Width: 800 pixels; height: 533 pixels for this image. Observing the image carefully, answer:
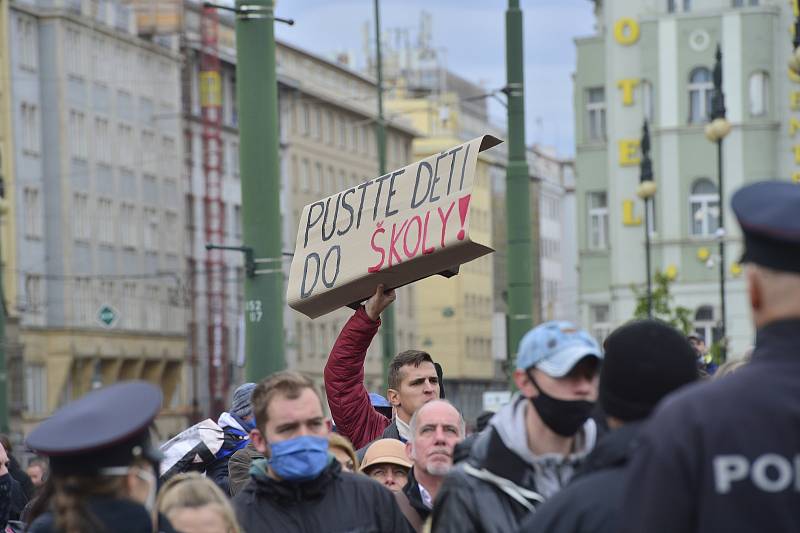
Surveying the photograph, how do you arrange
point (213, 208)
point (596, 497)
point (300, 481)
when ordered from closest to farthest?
point (596, 497) → point (300, 481) → point (213, 208)

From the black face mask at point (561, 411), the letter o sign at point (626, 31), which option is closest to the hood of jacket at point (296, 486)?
the black face mask at point (561, 411)

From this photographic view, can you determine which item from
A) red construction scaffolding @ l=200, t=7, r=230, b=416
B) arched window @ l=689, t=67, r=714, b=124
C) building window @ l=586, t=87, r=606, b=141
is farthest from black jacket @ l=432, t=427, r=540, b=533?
red construction scaffolding @ l=200, t=7, r=230, b=416

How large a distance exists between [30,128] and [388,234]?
72.2 metres

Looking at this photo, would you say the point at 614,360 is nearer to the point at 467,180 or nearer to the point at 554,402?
the point at 554,402

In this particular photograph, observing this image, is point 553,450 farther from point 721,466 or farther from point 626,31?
point 626,31

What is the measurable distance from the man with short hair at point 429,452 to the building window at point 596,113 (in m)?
71.6

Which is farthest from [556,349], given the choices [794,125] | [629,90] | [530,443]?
[629,90]

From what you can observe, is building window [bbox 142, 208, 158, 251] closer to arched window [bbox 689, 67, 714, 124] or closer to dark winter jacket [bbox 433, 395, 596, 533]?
arched window [bbox 689, 67, 714, 124]

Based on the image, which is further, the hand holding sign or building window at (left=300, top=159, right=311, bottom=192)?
building window at (left=300, top=159, right=311, bottom=192)

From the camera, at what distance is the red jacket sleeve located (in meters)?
10.4

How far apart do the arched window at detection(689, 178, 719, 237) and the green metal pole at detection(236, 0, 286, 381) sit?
5917 cm

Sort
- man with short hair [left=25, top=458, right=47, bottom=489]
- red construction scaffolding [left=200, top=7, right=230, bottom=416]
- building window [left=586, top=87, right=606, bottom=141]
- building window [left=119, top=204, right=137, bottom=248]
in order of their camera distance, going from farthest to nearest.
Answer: red construction scaffolding [left=200, top=7, right=230, bottom=416] → building window [left=119, top=204, right=137, bottom=248] → building window [left=586, top=87, right=606, bottom=141] → man with short hair [left=25, top=458, right=47, bottom=489]

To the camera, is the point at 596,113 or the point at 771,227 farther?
the point at 596,113

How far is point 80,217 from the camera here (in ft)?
278
